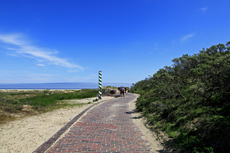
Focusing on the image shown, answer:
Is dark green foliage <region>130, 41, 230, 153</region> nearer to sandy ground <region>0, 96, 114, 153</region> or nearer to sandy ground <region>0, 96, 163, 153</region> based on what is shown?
sandy ground <region>0, 96, 163, 153</region>

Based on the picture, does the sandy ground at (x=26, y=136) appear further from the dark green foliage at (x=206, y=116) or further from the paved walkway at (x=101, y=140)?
the dark green foliage at (x=206, y=116)

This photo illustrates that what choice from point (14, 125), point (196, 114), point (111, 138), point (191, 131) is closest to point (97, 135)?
point (111, 138)

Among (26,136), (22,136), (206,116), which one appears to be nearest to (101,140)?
(26,136)

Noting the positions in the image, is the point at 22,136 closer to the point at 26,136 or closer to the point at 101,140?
the point at 26,136

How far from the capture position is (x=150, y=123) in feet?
25.0

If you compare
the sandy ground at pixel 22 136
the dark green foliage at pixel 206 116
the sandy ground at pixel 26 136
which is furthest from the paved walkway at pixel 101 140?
the dark green foliage at pixel 206 116

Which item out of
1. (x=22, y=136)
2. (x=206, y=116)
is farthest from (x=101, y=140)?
(x=206, y=116)

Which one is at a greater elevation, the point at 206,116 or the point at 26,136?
the point at 206,116

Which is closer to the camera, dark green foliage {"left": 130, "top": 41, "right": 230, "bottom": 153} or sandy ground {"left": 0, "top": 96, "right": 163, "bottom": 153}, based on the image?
dark green foliage {"left": 130, "top": 41, "right": 230, "bottom": 153}

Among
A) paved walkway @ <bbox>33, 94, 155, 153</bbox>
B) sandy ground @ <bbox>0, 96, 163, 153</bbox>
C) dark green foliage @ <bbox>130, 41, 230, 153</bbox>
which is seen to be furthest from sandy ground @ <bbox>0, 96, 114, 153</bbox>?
dark green foliage @ <bbox>130, 41, 230, 153</bbox>

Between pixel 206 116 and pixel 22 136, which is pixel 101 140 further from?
pixel 206 116

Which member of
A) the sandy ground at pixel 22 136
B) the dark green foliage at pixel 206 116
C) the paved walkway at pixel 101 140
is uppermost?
the dark green foliage at pixel 206 116

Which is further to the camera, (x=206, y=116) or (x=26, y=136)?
(x=26, y=136)

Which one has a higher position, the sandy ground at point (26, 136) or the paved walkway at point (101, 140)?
the paved walkway at point (101, 140)
